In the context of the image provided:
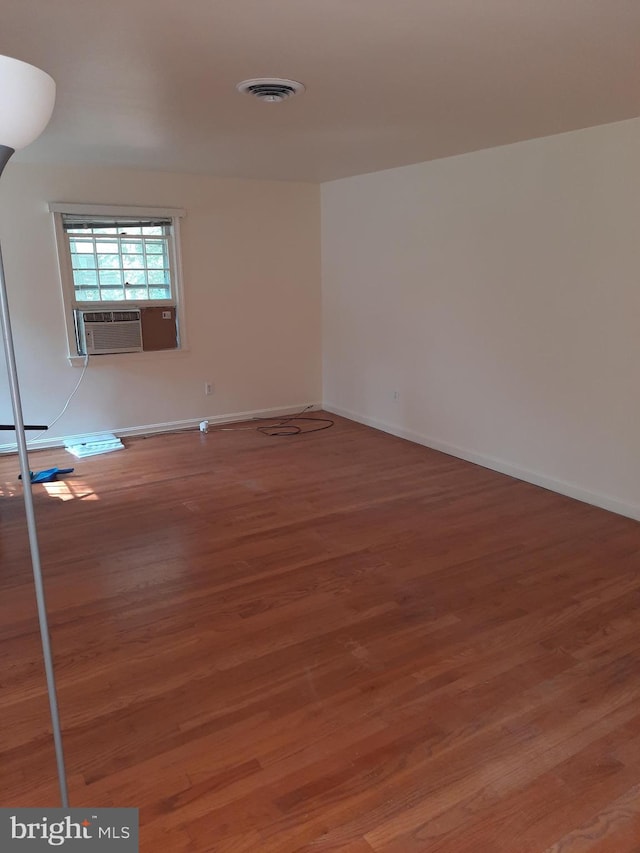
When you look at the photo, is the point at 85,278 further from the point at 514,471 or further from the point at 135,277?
the point at 514,471

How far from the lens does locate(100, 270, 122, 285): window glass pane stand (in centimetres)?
505

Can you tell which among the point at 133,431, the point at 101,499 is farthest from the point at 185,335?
the point at 101,499

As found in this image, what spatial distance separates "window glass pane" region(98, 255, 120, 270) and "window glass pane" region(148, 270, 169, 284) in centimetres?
29

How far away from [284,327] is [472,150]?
2488 mm

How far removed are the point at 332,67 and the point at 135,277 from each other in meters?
3.25

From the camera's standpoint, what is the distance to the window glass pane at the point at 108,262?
16.5 feet

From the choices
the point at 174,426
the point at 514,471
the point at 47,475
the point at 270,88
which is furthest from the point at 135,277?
the point at 514,471

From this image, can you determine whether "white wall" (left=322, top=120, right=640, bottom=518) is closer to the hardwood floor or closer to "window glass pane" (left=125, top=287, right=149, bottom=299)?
the hardwood floor

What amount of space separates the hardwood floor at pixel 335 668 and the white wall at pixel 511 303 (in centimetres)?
50

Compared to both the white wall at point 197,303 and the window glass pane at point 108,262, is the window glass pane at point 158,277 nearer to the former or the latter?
the white wall at point 197,303

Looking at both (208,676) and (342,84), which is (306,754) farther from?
(342,84)

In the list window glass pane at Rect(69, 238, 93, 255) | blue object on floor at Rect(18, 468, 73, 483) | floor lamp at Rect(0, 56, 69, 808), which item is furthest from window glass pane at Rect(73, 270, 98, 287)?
floor lamp at Rect(0, 56, 69, 808)

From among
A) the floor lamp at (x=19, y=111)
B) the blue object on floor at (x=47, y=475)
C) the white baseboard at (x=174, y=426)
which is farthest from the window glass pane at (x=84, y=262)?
the floor lamp at (x=19, y=111)

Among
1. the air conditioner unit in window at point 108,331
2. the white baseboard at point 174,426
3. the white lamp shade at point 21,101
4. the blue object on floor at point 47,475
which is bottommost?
the blue object on floor at point 47,475
